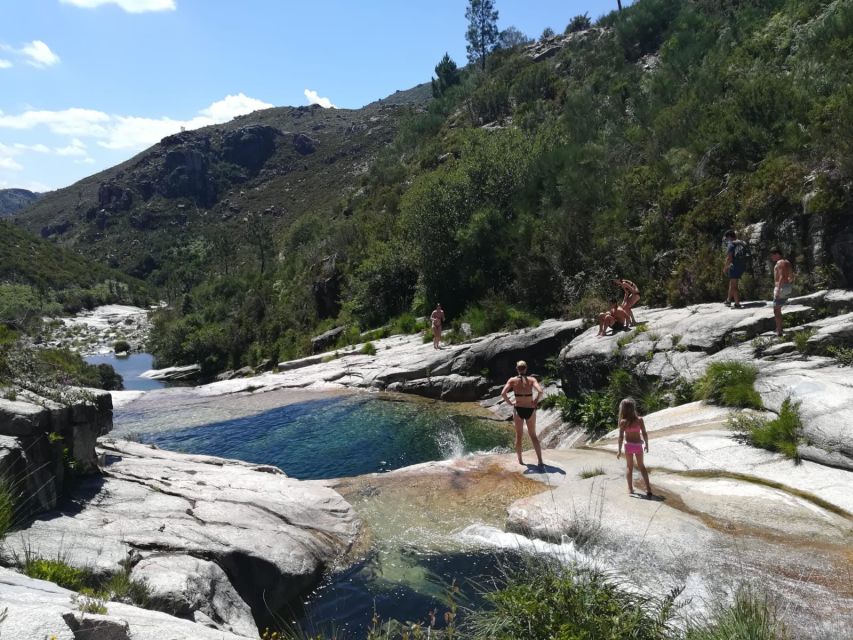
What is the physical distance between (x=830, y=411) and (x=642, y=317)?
8978mm

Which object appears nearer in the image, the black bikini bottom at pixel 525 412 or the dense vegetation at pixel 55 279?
the black bikini bottom at pixel 525 412

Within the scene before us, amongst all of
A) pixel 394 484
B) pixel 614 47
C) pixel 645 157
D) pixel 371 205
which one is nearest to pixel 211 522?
pixel 394 484

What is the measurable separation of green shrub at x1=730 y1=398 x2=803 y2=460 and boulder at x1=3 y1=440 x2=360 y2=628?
7353 millimetres

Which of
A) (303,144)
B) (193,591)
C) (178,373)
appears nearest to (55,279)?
(178,373)

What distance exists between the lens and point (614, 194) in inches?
944

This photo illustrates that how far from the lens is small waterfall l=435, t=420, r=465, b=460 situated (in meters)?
15.1

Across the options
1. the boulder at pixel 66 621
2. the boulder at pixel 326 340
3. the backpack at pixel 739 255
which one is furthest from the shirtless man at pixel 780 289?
the boulder at pixel 326 340

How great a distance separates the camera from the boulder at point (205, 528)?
6.68 metres

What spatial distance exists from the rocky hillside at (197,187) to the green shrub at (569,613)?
107686 millimetres

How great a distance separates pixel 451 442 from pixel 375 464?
2571 mm

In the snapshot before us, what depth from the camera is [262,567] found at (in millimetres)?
7953

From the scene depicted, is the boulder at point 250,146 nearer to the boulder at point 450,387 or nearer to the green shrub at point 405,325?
the green shrub at point 405,325

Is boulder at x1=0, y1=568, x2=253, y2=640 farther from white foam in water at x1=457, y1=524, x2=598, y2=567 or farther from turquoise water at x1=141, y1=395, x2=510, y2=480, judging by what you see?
turquoise water at x1=141, y1=395, x2=510, y2=480

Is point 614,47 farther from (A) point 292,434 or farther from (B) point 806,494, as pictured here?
(B) point 806,494
